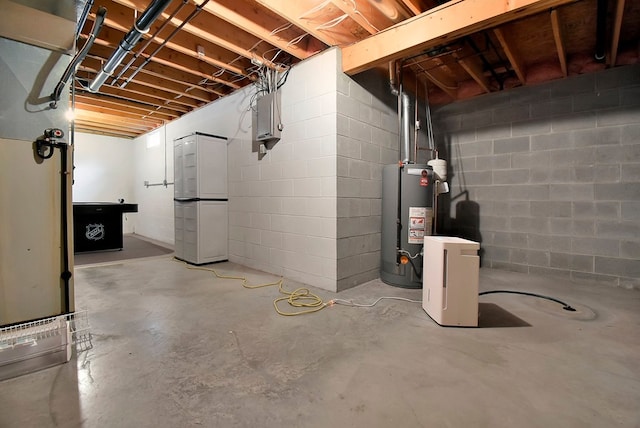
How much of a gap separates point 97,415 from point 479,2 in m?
3.24

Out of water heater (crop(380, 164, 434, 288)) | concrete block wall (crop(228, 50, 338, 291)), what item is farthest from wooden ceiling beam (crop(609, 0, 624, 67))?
concrete block wall (crop(228, 50, 338, 291))

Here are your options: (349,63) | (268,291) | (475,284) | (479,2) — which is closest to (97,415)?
(268,291)

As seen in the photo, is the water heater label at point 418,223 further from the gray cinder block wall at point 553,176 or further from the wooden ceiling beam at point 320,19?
the wooden ceiling beam at point 320,19

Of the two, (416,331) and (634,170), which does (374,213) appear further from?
(634,170)

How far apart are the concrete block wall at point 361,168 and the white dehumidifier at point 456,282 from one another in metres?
1.01

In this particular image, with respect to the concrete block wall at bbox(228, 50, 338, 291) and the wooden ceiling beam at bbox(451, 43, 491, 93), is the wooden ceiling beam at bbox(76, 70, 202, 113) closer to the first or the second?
the concrete block wall at bbox(228, 50, 338, 291)

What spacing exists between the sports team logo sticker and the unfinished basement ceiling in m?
2.22

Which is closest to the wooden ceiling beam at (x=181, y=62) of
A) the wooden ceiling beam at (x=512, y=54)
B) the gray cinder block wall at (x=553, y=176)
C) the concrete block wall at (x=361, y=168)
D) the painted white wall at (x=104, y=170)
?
the concrete block wall at (x=361, y=168)

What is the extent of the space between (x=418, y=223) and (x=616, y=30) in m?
2.37

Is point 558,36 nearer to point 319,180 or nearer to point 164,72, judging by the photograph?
point 319,180

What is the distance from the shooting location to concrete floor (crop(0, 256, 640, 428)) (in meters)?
1.20

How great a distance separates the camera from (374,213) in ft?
10.6

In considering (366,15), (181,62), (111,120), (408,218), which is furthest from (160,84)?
(408,218)

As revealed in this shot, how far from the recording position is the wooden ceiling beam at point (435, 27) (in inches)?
76.1
